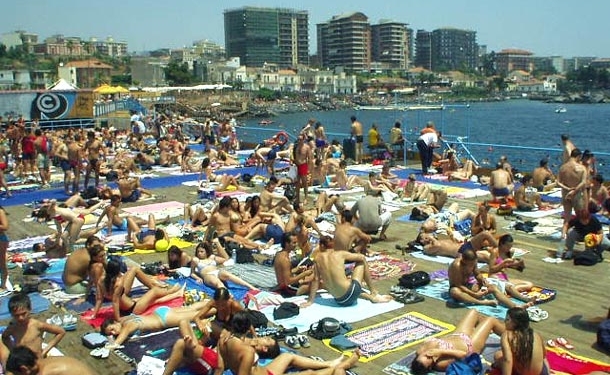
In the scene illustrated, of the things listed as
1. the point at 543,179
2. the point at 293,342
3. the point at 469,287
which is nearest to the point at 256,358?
the point at 293,342

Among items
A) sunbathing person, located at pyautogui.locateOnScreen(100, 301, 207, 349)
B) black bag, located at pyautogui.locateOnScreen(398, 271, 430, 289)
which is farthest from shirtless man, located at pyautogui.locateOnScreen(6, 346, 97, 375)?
black bag, located at pyautogui.locateOnScreen(398, 271, 430, 289)

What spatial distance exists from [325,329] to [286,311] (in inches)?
31.7

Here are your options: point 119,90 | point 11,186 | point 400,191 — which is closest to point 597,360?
point 400,191

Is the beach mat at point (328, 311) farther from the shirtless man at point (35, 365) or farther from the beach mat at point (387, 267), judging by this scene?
the shirtless man at point (35, 365)

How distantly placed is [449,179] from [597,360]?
38.7 feet

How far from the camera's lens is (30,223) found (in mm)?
13734

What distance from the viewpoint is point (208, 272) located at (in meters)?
8.86

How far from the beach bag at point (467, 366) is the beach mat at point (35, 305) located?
17.5 feet

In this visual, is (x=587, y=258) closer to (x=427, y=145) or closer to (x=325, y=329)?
(x=325, y=329)

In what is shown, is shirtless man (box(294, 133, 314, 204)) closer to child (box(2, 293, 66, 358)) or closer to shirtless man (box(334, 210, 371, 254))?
shirtless man (box(334, 210, 371, 254))

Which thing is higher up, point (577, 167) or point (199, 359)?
point (577, 167)

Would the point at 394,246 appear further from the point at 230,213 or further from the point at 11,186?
the point at 11,186

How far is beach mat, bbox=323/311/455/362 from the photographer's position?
6680 mm

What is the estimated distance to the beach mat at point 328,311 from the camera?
24.6ft
